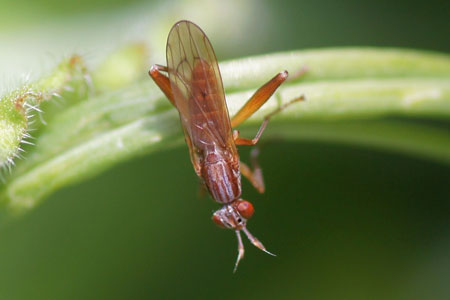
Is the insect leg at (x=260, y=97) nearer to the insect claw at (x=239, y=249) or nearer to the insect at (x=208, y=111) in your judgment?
the insect at (x=208, y=111)

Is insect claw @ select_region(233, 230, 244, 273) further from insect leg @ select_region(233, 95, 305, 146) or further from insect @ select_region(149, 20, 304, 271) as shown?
insect leg @ select_region(233, 95, 305, 146)

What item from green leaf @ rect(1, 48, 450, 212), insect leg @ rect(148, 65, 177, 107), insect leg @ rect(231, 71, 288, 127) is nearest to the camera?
green leaf @ rect(1, 48, 450, 212)

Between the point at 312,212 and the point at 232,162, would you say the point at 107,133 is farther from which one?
the point at 312,212

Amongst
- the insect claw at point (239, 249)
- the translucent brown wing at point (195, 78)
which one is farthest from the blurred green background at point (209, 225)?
the translucent brown wing at point (195, 78)

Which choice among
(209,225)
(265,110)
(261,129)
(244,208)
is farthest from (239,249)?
(265,110)

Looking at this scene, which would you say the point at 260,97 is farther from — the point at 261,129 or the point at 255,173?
the point at 255,173

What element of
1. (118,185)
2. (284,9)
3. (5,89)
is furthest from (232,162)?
(284,9)

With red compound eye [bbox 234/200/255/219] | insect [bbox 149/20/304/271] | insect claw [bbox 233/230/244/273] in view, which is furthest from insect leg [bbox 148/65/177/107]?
insect claw [bbox 233/230/244/273]
